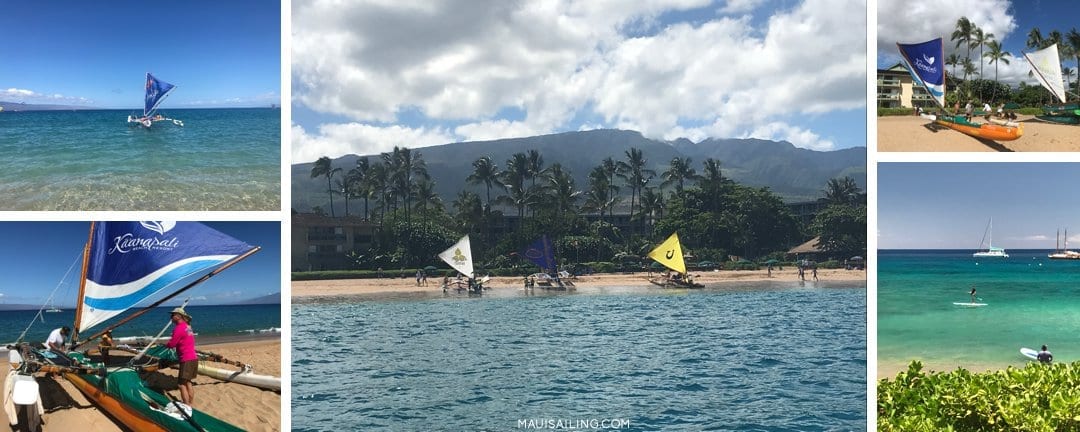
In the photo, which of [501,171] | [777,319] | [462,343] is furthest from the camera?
[501,171]

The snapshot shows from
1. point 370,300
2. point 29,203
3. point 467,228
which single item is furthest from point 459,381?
point 467,228

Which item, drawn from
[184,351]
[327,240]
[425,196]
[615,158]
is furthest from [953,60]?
[425,196]

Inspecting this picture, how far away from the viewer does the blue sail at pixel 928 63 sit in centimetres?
459

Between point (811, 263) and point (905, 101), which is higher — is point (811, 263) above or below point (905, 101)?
below

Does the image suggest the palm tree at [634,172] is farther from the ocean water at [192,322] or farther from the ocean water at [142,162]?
the ocean water at [192,322]

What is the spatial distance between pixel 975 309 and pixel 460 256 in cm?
886

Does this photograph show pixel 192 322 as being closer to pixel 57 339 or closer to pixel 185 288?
pixel 185 288

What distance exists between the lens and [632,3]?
565 centimetres

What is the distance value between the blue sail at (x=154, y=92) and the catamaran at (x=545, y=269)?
8980 mm

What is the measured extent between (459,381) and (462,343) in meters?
1.69

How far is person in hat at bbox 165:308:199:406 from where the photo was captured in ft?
14.2

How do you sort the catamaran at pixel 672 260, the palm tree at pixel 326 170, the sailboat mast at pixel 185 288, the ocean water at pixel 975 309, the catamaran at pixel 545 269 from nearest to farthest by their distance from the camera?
the sailboat mast at pixel 185 288
the ocean water at pixel 975 309
the palm tree at pixel 326 170
the catamaran at pixel 545 269
the catamaran at pixel 672 260

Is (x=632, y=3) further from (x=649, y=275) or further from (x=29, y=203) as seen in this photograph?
(x=649, y=275)

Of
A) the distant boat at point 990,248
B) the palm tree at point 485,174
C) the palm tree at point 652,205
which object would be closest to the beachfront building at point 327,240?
the palm tree at point 485,174
